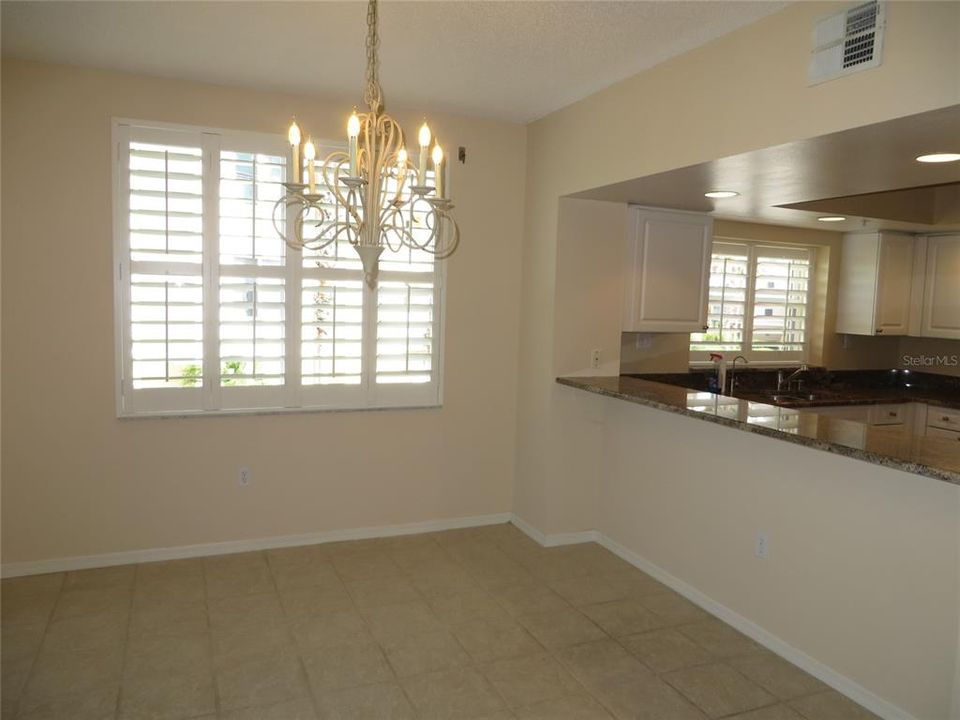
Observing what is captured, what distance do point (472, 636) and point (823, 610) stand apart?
148 cm

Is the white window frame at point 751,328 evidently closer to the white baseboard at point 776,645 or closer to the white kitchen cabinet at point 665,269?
the white kitchen cabinet at point 665,269

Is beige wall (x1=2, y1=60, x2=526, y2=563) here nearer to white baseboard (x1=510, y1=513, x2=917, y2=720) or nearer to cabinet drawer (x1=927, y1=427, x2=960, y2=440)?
white baseboard (x1=510, y1=513, x2=917, y2=720)

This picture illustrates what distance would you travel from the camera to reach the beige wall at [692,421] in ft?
7.32

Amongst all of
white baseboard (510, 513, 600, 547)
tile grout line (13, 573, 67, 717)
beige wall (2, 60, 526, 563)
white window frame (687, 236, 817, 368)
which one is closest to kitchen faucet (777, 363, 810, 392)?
white window frame (687, 236, 817, 368)

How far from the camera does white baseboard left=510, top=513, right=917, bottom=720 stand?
8.54ft

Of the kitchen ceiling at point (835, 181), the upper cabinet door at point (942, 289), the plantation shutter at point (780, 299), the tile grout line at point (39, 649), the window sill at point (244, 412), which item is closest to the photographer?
the kitchen ceiling at point (835, 181)

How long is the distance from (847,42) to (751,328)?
3.32m

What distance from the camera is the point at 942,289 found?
507 centimetres

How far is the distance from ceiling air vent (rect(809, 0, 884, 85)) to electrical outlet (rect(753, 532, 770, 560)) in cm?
192

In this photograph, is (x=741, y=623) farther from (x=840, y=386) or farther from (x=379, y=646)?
(x=840, y=386)

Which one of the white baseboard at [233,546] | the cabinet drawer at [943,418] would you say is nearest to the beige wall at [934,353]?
the cabinet drawer at [943,418]

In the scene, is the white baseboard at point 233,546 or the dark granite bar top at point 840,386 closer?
the white baseboard at point 233,546

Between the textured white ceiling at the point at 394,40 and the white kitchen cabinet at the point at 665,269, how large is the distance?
99cm

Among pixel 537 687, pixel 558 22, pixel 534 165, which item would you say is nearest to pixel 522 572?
pixel 537 687
